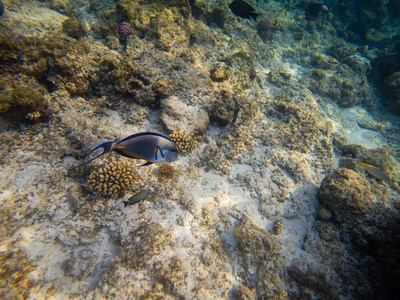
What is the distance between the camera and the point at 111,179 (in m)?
3.17

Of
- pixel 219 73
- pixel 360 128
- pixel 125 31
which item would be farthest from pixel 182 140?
pixel 360 128

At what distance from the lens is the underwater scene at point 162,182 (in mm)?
2826

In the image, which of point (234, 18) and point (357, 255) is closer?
point (357, 255)

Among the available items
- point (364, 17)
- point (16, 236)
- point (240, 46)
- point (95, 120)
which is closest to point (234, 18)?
point (240, 46)

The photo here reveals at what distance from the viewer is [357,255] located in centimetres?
335

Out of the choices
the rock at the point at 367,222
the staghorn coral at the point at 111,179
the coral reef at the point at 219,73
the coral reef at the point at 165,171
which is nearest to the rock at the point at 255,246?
the rock at the point at 367,222

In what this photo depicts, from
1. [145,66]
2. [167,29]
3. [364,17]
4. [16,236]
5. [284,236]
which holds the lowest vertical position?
[16,236]

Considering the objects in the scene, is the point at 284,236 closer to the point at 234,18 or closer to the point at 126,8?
the point at 126,8

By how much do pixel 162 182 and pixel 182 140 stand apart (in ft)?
3.51

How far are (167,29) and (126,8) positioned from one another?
168 cm

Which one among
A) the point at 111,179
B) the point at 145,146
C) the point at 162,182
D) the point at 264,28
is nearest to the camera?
the point at 145,146

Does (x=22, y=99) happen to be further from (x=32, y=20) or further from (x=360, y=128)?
(x=360, y=128)

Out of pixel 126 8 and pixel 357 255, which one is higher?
pixel 126 8

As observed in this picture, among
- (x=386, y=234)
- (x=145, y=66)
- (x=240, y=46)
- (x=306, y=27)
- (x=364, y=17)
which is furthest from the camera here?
(x=364, y=17)
